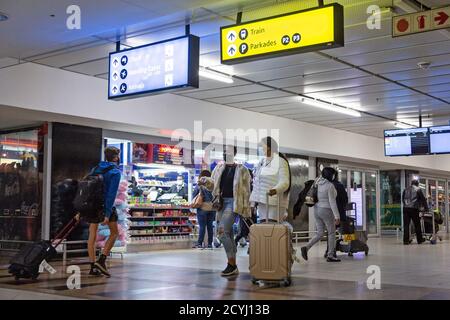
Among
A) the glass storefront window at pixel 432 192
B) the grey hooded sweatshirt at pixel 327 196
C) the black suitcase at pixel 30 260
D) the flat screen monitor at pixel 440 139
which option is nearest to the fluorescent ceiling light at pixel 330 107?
the flat screen monitor at pixel 440 139

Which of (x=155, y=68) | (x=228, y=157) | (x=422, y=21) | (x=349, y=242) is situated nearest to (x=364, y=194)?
(x=349, y=242)

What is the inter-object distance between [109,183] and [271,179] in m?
2.01

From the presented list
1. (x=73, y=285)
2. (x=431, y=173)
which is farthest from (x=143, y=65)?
(x=431, y=173)

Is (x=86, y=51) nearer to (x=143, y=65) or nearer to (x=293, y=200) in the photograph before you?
(x=143, y=65)

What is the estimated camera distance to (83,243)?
34.2 ft

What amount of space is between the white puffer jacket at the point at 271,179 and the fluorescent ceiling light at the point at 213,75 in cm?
283

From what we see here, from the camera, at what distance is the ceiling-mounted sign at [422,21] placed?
5418 millimetres

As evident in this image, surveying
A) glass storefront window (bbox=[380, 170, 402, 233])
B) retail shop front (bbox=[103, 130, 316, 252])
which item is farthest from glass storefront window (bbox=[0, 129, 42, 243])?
glass storefront window (bbox=[380, 170, 402, 233])

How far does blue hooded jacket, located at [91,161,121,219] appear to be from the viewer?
713 centimetres

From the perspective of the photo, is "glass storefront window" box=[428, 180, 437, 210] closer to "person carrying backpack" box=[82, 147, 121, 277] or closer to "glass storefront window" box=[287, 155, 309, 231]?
"glass storefront window" box=[287, 155, 309, 231]

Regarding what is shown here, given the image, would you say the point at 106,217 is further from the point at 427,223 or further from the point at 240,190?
the point at 427,223

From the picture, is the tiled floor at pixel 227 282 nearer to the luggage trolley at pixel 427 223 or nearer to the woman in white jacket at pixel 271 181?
the woman in white jacket at pixel 271 181

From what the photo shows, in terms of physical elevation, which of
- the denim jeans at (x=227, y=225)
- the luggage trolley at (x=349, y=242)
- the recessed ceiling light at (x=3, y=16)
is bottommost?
the luggage trolley at (x=349, y=242)

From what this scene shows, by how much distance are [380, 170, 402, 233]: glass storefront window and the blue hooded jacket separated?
15373 mm
